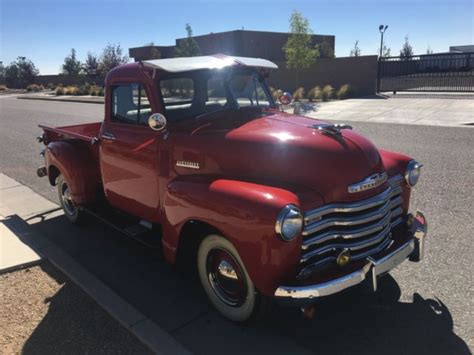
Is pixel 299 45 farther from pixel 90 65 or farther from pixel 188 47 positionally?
pixel 90 65

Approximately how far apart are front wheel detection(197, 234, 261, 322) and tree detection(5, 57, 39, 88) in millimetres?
70388

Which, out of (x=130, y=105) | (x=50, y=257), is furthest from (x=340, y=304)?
(x=50, y=257)

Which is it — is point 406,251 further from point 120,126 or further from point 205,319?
point 120,126

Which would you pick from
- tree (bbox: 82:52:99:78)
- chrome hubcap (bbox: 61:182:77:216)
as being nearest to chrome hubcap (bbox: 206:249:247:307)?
chrome hubcap (bbox: 61:182:77:216)

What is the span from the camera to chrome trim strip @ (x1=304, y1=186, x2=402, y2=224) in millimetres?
2846

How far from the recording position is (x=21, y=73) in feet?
219

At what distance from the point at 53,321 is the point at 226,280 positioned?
1417 mm

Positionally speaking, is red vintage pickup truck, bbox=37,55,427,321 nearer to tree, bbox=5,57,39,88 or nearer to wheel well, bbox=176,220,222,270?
wheel well, bbox=176,220,222,270

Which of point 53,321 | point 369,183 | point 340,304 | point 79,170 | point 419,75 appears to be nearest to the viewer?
point 369,183

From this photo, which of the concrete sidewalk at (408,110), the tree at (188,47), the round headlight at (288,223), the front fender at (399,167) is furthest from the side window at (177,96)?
the tree at (188,47)

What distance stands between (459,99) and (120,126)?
717 inches

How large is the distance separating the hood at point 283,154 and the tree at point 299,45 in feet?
69.5

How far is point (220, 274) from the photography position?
10.9 ft

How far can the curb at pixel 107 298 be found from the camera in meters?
3.07
